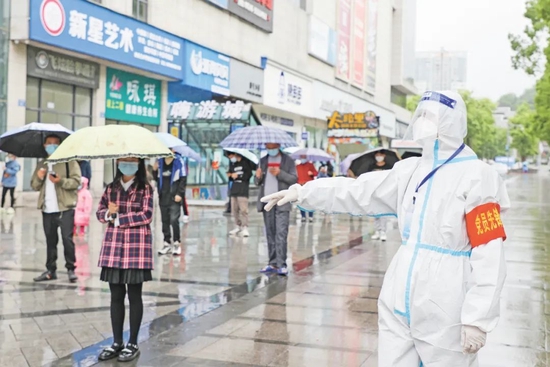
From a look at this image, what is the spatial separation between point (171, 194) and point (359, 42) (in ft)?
139

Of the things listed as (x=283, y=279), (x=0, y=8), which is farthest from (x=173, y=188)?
(x=0, y=8)

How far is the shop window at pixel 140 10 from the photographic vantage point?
80.0 feet

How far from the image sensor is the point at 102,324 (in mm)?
6117

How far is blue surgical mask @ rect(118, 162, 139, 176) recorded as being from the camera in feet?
17.2

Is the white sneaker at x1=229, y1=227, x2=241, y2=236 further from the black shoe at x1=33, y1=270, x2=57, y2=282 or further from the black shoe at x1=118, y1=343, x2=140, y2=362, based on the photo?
the black shoe at x1=118, y1=343, x2=140, y2=362

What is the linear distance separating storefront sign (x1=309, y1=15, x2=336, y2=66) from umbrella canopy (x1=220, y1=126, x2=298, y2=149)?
98.3ft

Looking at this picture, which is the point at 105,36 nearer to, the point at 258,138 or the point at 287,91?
the point at 258,138

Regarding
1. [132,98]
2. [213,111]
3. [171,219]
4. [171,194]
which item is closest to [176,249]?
[171,219]

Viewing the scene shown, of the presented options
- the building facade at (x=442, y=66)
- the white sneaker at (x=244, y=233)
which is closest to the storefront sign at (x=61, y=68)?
the white sneaker at (x=244, y=233)

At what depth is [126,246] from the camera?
5227 millimetres

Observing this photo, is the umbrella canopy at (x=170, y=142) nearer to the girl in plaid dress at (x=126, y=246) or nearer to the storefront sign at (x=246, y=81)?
the girl in plaid dress at (x=126, y=246)

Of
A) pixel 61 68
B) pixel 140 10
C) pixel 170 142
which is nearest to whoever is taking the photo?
A: pixel 170 142

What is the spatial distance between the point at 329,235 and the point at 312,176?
71.2 inches

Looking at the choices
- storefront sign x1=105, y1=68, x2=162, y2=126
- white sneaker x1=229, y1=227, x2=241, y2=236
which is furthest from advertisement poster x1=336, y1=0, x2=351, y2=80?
white sneaker x1=229, y1=227, x2=241, y2=236
